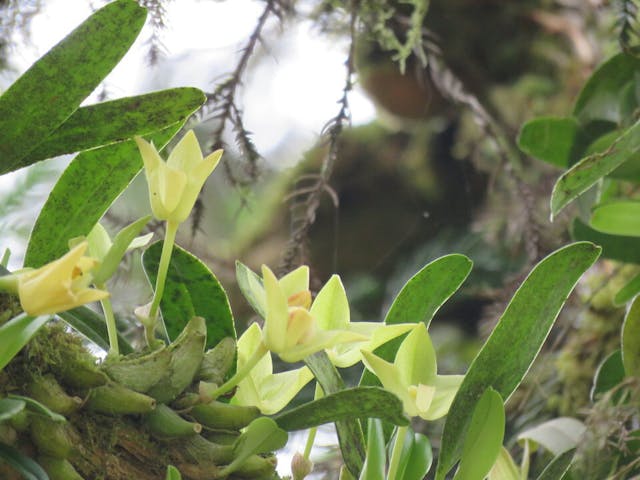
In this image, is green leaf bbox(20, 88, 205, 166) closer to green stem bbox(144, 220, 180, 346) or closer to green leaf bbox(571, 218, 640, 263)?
green stem bbox(144, 220, 180, 346)

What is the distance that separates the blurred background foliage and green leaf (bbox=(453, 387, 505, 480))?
340mm

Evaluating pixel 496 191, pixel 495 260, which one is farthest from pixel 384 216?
pixel 495 260

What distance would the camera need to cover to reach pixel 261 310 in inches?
19.5

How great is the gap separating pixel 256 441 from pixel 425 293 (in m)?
0.18

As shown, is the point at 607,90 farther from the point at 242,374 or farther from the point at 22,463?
the point at 22,463

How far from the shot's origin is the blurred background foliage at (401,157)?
35.1 inches

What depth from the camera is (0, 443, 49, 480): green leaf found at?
0.39 metres

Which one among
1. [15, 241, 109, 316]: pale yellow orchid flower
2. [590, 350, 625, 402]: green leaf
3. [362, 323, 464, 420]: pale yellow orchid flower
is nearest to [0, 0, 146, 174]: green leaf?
[15, 241, 109, 316]: pale yellow orchid flower

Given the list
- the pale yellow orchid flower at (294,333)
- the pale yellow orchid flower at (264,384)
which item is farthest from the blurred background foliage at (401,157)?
the pale yellow orchid flower at (294,333)

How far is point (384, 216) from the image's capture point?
1.75 m

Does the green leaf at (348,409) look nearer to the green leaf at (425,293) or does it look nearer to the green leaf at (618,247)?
the green leaf at (425,293)

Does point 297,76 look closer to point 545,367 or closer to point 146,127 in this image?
point 545,367

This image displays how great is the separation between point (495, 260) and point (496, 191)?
0.64 ft

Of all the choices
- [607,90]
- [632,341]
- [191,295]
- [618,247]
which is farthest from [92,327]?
[607,90]
